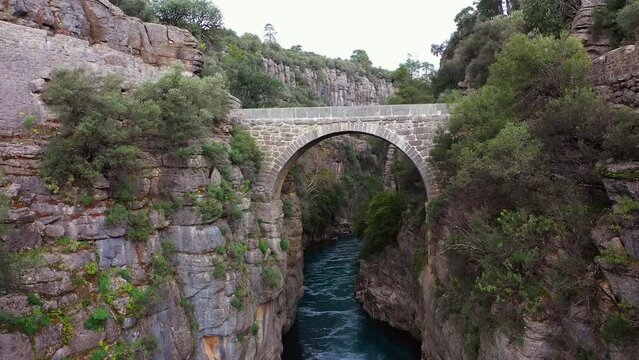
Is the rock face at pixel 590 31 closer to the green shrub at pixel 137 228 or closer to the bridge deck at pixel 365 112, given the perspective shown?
the bridge deck at pixel 365 112

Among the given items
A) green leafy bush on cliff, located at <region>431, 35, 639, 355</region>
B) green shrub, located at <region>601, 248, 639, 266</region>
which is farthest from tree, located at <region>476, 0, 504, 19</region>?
green shrub, located at <region>601, 248, 639, 266</region>

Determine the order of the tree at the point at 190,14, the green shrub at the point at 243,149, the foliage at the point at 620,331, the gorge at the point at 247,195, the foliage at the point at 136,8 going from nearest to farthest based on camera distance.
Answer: the foliage at the point at 620,331, the gorge at the point at 247,195, the green shrub at the point at 243,149, the foliage at the point at 136,8, the tree at the point at 190,14

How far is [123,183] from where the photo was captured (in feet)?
35.1

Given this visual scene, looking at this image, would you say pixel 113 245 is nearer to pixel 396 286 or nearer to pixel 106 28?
pixel 106 28

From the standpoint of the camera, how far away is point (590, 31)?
14.2 meters

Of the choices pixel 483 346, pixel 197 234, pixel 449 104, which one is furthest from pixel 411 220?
pixel 197 234

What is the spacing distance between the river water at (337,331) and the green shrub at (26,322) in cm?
1198

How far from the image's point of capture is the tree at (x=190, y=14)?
88.9ft

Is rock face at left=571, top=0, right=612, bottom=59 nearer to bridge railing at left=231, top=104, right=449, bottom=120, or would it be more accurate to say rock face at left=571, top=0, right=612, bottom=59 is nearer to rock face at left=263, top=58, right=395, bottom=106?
bridge railing at left=231, top=104, right=449, bottom=120

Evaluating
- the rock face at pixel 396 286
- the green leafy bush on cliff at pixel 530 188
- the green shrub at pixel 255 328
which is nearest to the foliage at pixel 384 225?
the rock face at pixel 396 286

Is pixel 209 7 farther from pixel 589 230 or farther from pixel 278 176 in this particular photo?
pixel 589 230

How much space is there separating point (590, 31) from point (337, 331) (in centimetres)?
1581

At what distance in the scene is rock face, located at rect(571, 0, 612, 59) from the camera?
1380cm

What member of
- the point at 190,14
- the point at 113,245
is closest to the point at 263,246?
the point at 113,245
